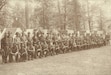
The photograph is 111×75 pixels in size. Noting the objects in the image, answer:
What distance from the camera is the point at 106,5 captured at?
20.6 feet

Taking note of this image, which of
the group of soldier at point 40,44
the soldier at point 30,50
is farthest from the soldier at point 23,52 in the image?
the soldier at point 30,50

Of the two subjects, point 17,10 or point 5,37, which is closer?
point 5,37

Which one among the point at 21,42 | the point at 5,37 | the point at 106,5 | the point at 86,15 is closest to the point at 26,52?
the point at 21,42

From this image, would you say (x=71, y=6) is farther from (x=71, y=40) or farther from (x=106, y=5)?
(x=106, y=5)

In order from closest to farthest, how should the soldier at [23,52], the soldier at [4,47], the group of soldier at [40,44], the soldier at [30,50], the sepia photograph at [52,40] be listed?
the sepia photograph at [52,40] < the soldier at [4,47] < the group of soldier at [40,44] < the soldier at [23,52] < the soldier at [30,50]

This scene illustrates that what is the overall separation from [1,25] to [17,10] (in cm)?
83

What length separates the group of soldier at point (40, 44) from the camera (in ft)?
22.9

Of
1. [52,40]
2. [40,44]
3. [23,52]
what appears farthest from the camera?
[52,40]

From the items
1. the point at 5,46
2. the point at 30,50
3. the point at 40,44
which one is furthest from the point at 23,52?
the point at 40,44

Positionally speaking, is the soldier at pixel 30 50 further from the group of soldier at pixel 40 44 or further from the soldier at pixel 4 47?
the soldier at pixel 4 47

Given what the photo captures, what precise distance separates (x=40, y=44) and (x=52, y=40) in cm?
109

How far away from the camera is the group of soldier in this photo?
6.98 meters

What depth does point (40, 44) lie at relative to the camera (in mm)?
8117

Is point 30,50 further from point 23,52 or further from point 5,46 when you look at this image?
point 5,46
